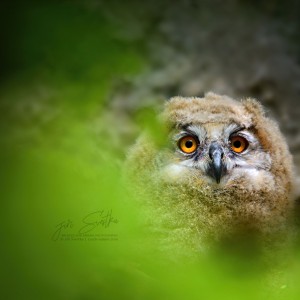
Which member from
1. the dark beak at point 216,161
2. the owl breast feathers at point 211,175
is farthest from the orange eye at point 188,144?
the dark beak at point 216,161

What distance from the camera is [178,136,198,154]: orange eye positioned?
10.8 feet

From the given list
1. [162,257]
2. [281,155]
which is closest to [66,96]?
[162,257]

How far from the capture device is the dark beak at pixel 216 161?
10.1 feet

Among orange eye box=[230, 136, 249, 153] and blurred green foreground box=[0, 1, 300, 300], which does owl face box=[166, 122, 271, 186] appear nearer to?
orange eye box=[230, 136, 249, 153]

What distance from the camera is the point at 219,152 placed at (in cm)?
314

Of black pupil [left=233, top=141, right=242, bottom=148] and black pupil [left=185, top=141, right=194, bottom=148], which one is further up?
black pupil [left=233, top=141, right=242, bottom=148]

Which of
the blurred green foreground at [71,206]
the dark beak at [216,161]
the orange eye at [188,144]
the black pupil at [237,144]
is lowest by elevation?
the blurred green foreground at [71,206]

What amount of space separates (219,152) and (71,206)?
1.92 m

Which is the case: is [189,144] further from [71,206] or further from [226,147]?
[71,206]

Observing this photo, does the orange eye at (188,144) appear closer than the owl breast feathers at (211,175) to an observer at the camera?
No

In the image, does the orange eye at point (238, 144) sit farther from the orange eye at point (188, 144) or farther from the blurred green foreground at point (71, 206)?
the blurred green foreground at point (71, 206)

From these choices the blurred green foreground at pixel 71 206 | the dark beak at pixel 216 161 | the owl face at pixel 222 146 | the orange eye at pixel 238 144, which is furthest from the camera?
the orange eye at pixel 238 144

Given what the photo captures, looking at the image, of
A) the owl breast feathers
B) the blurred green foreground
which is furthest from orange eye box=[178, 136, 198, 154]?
the blurred green foreground

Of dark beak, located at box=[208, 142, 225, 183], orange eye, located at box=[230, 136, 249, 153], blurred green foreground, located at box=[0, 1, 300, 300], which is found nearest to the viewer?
blurred green foreground, located at box=[0, 1, 300, 300]
